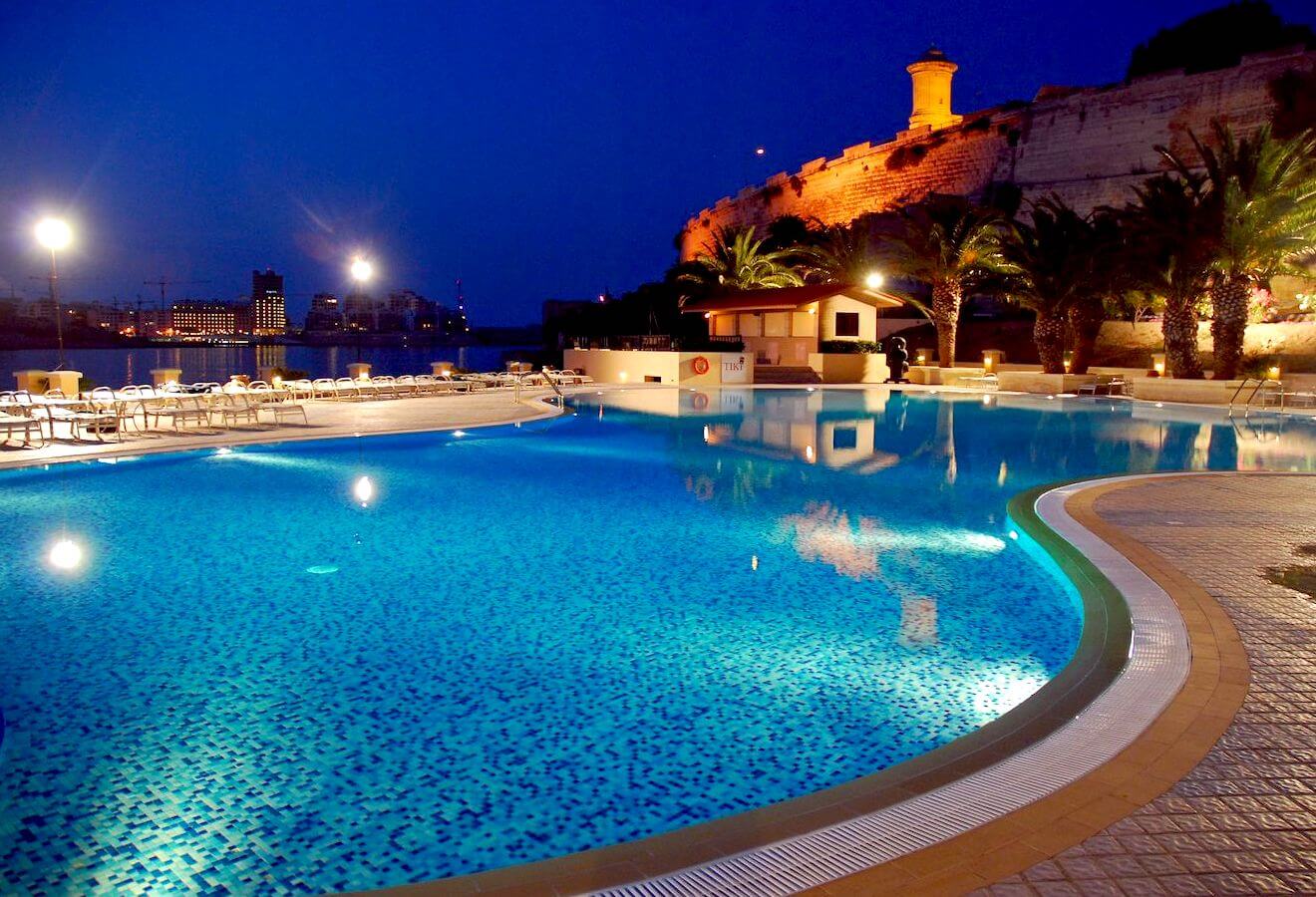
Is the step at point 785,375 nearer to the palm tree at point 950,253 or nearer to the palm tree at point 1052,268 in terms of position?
the palm tree at point 950,253

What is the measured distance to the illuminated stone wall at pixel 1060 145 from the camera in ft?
128

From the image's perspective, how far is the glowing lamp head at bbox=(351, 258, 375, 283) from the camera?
22438 millimetres

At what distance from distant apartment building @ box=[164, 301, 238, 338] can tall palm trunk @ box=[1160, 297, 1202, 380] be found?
9171 centimetres

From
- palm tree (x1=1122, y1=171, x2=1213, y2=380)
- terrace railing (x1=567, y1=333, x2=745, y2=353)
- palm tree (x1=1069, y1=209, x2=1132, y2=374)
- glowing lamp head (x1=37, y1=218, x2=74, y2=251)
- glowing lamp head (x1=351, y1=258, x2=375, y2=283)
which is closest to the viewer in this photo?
glowing lamp head (x1=37, y1=218, x2=74, y2=251)

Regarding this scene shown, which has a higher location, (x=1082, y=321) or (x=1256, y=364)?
(x=1082, y=321)

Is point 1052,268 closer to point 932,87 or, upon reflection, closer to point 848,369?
point 848,369

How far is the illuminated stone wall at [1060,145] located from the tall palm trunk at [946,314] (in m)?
11.3

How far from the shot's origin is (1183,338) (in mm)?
23469

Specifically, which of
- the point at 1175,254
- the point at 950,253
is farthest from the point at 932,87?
the point at 1175,254

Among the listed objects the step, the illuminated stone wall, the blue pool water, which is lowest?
the blue pool water

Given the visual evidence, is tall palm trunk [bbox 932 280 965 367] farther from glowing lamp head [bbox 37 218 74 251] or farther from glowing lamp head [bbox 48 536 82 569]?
glowing lamp head [bbox 48 536 82 569]

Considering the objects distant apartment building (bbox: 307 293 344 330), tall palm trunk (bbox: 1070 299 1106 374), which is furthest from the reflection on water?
distant apartment building (bbox: 307 293 344 330)

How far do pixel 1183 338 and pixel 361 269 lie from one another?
67.6 feet

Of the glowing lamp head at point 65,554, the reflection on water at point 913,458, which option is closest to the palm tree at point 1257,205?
the reflection on water at point 913,458
